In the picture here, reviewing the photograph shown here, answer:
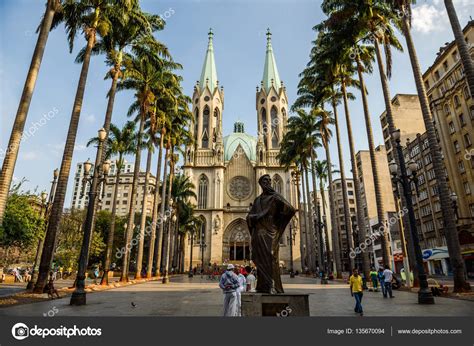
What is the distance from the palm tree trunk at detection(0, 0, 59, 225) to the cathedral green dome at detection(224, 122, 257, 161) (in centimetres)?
5022

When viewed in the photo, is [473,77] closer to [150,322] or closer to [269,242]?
[269,242]

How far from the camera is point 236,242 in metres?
55.3

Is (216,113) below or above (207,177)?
above

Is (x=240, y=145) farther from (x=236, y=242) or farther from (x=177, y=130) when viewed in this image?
(x=177, y=130)

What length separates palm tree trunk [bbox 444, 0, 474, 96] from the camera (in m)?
11.1

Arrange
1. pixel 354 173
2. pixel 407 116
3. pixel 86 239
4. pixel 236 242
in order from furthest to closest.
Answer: pixel 236 242
pixel 407 116
pixel 354 173
pixel 86 239

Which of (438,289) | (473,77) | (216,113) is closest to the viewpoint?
(473,77)

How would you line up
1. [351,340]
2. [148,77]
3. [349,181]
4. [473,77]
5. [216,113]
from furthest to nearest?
[349,181]
[216,113]
[148,77]
[473,77]
[351,340]

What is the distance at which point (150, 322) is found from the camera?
16.0ft

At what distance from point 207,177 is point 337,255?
33.6 m

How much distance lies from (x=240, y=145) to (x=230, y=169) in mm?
7081

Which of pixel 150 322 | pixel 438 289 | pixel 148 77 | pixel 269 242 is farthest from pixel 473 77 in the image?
pixel 148 77

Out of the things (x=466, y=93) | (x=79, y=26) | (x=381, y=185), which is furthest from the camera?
(x=381, y=185)

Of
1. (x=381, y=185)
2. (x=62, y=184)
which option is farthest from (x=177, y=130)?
(x=381, y=185)
